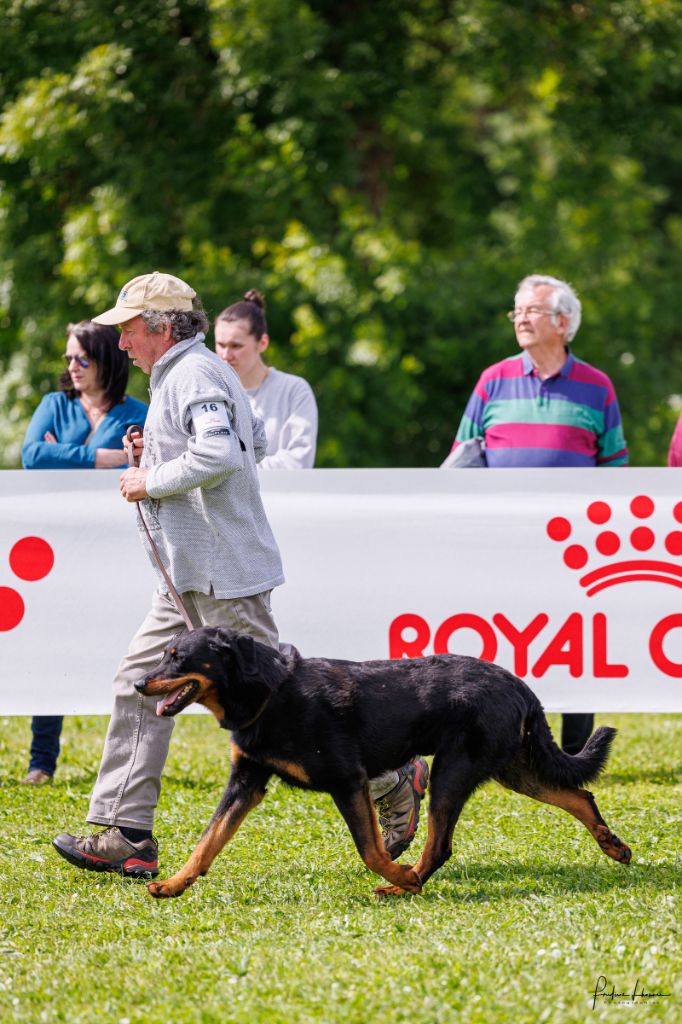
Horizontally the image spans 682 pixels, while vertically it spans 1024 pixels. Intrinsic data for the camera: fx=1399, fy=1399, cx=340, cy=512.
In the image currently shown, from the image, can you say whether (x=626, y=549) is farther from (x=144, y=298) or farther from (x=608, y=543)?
(x=144, y=298)

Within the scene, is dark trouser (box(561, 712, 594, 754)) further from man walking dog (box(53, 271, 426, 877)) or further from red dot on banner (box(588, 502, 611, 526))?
man walking dog (box(53, 271, 426, 877))

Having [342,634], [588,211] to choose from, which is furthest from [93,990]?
[588,211]

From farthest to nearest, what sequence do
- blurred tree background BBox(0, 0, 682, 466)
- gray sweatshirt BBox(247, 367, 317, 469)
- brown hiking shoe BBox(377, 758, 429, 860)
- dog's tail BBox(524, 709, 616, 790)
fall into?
blurred tree background BBox(0, 0, 682, 466) < gray sweatshirt BBox(247, 367, 317, 469) < brown hiking shoe BBox(377, 758, 429, 860) < dog's tail BBox(524, 709, 616, 790)

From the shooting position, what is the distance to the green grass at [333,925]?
11.5 feet

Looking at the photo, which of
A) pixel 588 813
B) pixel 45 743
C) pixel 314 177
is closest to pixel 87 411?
pixel 45 743

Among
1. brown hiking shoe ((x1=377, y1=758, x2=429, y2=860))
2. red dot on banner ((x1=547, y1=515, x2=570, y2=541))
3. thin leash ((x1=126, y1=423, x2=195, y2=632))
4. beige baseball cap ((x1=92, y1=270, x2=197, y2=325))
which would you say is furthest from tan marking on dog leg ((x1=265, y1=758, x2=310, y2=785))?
red dot on banner ((x1=547, y1=515, x2=570, y2=541))

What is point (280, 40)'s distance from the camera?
1375 cm

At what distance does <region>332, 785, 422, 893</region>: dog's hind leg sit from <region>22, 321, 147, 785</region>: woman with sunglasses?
2398 millimetres

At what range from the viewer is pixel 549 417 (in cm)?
652

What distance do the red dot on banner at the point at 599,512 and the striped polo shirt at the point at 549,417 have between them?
253 millimetres

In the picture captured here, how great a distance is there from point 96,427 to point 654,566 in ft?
8.63

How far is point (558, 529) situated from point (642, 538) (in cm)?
38

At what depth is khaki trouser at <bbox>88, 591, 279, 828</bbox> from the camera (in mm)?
4918

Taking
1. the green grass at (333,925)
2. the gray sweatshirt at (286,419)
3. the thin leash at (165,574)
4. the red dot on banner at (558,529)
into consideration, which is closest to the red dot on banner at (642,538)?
the red dot on banner at (558,529)
